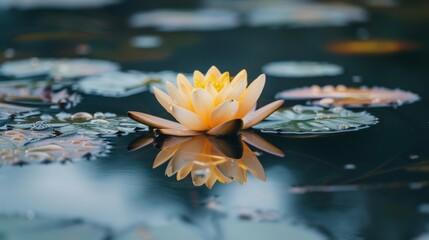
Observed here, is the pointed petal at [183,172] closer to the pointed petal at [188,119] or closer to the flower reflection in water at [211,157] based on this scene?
the flower reflection in water at [211,157]

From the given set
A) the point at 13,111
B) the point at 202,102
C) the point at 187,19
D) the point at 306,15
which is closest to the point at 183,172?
the point at 202,102

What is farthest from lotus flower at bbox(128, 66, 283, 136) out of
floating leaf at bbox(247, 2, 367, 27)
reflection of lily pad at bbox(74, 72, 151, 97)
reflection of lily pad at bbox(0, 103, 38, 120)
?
floating leaf at bbox(247, 2, 367, 27)

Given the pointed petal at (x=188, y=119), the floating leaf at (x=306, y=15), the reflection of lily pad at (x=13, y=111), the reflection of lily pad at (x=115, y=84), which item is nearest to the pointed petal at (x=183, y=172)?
the pointed petal at (x=188, y=119)

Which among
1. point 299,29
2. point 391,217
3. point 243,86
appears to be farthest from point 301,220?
point 299,29

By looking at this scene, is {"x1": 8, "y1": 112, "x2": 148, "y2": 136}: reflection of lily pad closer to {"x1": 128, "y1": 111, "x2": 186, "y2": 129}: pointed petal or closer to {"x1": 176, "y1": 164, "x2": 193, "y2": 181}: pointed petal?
{"x1": 128, "y1": 111, "x2": 186, "y2": 129}: pointed petal

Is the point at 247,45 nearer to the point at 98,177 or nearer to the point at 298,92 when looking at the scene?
the point at 298,92

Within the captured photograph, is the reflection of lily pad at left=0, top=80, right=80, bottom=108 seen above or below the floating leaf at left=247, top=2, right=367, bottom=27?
below

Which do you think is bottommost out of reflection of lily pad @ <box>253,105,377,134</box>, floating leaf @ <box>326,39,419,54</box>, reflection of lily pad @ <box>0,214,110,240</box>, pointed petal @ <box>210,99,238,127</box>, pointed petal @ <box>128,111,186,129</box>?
reflection of lily pad @ <box>0,214,110,240</box>
